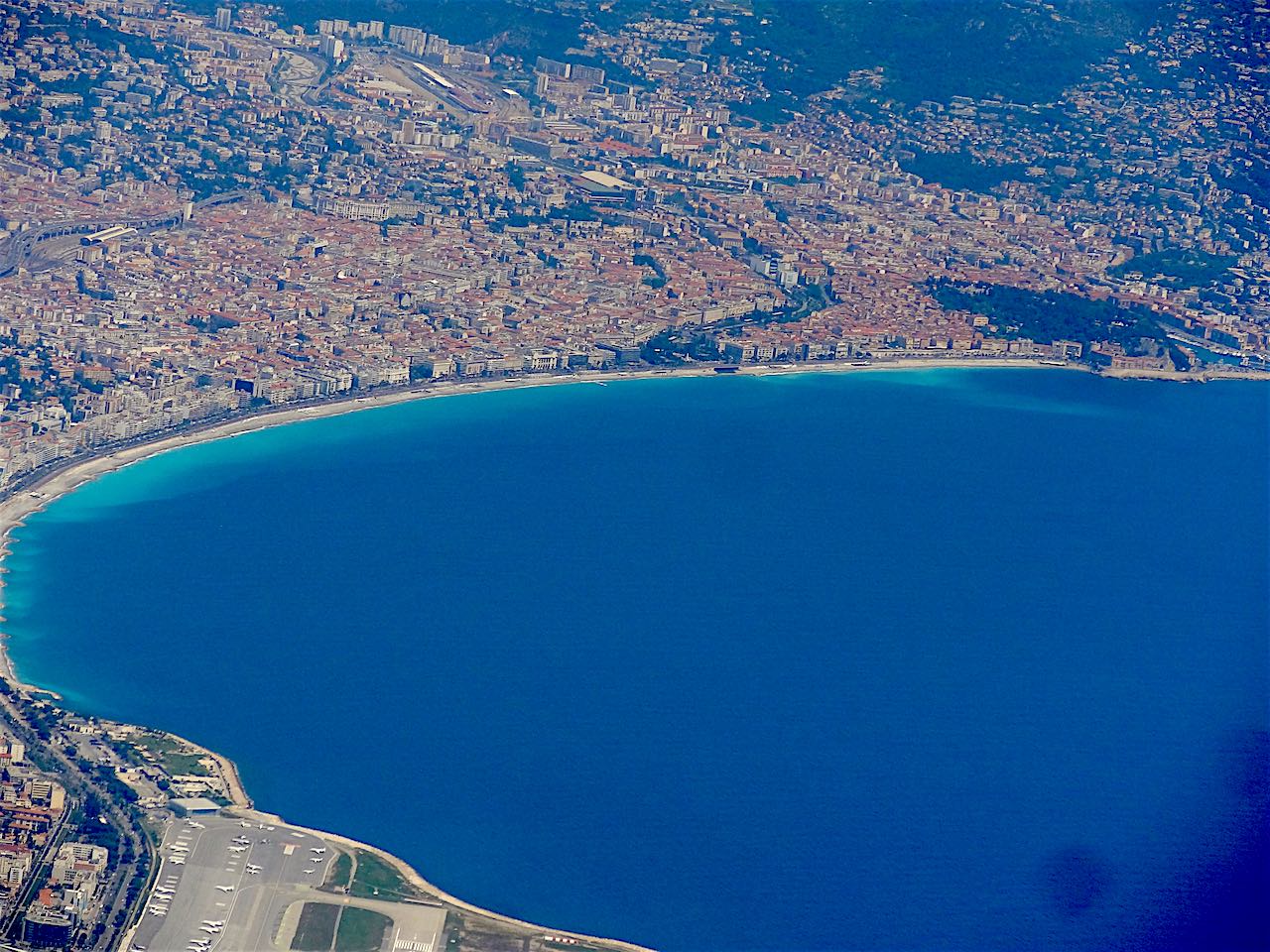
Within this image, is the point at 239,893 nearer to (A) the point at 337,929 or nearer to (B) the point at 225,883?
(B) the point at 225,883

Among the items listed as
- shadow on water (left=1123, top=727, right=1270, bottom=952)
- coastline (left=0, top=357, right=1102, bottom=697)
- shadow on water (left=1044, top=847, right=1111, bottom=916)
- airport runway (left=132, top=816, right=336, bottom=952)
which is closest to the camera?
airport runway (left=132, top=816, right=336, bottom=952)

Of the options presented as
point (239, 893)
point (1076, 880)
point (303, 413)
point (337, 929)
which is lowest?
point (337, 929)

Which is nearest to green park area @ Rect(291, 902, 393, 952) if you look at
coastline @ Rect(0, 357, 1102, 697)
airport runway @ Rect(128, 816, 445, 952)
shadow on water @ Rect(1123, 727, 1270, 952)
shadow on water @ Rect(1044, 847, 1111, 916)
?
airport runway @ Rect(128, 816, 445, 952)

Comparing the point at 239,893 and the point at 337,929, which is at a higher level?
the point at 239,893

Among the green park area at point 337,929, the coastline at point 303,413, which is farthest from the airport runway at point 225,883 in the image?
the coastline at point 303,413

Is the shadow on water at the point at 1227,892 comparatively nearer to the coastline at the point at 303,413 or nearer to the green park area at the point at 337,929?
the green park area at the point at 337,929

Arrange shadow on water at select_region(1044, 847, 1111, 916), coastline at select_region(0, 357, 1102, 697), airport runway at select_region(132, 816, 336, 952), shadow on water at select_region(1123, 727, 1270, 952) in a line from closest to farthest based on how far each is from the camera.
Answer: airport runway at select_region(132, 816, 336, 952)
shadow on water at select_region(1123, 727, 1270, 952)
shadow on water at select_region(1044, 847, 1111, 916)
coastline at select_region(0, 357, 1102, 697)

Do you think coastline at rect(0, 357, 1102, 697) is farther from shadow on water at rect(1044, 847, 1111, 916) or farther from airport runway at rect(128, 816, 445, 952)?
shadow on water at rect(1044, 847, 1111, 916)

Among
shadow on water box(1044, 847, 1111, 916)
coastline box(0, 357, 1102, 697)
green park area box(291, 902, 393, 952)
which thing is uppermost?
coastline box(0, 357, 1102, 697)

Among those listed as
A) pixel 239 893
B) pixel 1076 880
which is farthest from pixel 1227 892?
pixel 239 893
